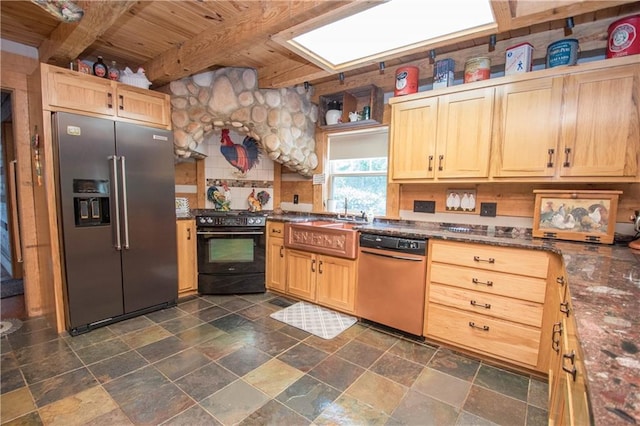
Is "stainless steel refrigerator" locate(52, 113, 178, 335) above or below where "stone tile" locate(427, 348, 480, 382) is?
above

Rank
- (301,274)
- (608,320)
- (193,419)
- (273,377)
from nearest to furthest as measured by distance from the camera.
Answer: (608,320) < (193,419) < (273,377) < (301,274)

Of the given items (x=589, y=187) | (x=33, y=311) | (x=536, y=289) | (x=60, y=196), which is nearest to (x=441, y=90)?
(x=589, y=187)

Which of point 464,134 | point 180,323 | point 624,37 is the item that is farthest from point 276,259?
point 624,37

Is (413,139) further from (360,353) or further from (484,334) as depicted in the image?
(360,353)

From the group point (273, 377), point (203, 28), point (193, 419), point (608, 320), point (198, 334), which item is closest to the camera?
point (608, 320)

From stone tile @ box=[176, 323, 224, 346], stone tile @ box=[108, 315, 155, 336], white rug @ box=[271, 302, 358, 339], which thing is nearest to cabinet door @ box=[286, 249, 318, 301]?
white rug @ box=[271, 302, 358, 339]

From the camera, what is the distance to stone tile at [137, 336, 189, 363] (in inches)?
84.5

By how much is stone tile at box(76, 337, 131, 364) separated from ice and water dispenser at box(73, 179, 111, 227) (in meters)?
0.98

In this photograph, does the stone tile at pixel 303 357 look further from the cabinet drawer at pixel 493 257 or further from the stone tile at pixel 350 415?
the cabinet drawer at pixel 493 257

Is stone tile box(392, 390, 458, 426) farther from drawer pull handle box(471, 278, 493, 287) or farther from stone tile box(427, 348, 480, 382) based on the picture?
drawer pull handle box(471, 278, 493, 287)

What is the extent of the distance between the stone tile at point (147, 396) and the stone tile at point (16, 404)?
0.36 meters

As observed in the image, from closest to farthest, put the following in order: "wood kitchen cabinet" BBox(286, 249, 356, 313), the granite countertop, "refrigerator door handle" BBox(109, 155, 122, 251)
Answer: the granite countertop < "refrigerator door handle" BBox(109, 155, 122, 251) < "wood kitchen cabinet" BBox(286, 249, 356, 313)

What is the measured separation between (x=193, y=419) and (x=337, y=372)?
3.01ft

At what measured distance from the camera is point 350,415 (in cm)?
162
